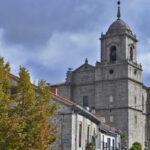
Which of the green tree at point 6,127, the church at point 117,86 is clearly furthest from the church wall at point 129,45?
the green tree at point 6,127

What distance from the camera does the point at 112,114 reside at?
5962 cm

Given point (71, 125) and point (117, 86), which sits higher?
point (117, 86)

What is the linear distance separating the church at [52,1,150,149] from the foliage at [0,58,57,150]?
4160cm

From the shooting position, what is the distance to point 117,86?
198 feet

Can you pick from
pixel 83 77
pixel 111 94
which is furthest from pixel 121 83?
pixel 83 77

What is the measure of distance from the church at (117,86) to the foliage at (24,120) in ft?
→ 136

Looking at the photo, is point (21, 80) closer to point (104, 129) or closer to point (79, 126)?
point (79, 126)

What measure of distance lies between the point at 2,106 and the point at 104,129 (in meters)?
20.4

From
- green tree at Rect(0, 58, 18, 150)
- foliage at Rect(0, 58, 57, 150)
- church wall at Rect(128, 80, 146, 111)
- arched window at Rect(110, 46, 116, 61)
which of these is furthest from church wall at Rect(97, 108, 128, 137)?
green tree at Rect(0, 58, 18, 150)

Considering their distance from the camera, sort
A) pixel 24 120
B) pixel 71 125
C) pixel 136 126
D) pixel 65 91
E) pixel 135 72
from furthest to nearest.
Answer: pixel 65 91 < pixel 135 72 < pixel 136 126 < pixel 71 125 < pixel 24 120

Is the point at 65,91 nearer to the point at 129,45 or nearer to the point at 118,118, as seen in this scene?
the point at 118,118

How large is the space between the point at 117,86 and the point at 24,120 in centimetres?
4424

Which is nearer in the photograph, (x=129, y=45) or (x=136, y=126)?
(x=136, y=126)

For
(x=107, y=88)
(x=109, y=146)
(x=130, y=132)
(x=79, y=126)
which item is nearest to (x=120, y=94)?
(x=107, y=88)
